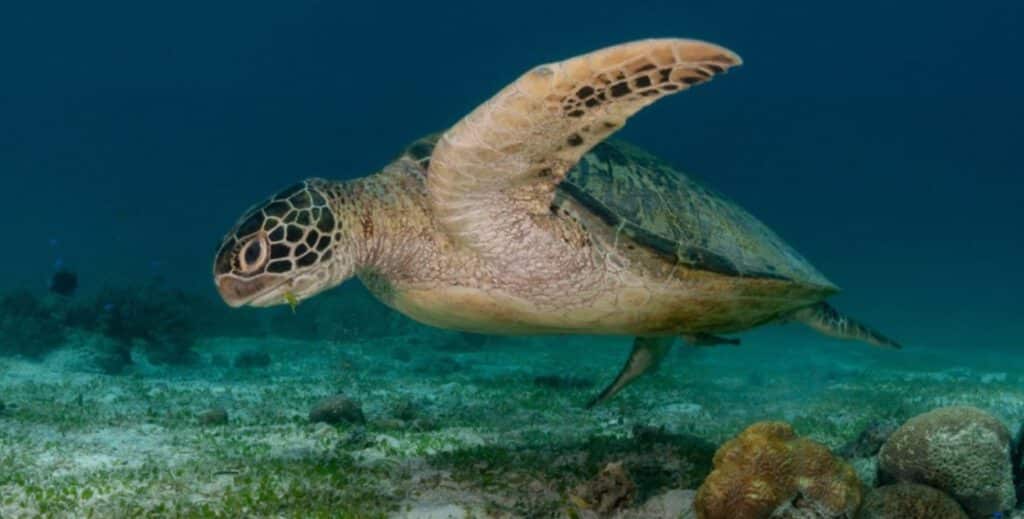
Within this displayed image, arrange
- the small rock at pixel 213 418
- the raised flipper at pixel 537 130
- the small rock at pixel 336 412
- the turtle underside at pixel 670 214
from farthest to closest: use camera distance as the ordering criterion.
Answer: the small rock at pixel 336 412 < the small rock at pixel 213 418 < the turtle underside at pixel 670 214 < the raised flipper at pixel 537 130

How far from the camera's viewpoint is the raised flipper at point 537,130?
3254 mm

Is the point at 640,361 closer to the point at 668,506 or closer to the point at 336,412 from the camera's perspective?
the point at 336,412

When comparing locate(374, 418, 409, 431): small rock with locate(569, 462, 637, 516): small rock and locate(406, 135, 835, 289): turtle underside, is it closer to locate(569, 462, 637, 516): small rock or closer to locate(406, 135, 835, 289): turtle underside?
locate(406, 135, 835, 289): turtle underside

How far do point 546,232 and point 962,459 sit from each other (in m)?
2.90

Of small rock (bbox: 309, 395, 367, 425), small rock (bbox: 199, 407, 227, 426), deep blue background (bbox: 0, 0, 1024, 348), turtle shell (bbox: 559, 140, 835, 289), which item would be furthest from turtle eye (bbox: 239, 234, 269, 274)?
deep blue background (bbox: 0, 0, 1024, 348)

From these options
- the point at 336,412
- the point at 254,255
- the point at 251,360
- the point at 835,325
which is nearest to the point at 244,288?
the point at 254,255

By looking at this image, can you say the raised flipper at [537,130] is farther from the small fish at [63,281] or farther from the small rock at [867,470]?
the small fish at [63,281]

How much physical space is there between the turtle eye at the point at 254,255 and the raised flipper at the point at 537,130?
1.17 meters

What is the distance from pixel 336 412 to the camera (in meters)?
6.92

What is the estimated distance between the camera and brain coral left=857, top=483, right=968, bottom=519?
3.63 metres

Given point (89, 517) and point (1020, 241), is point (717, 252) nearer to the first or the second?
point (89, 517)

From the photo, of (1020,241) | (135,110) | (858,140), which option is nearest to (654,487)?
(1020,241)

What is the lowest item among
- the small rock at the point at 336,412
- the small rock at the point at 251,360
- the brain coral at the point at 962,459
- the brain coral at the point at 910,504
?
the small rock at the point at 251,360

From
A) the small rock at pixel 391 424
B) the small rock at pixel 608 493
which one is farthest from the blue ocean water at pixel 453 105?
the small rock at pixel 608 493
